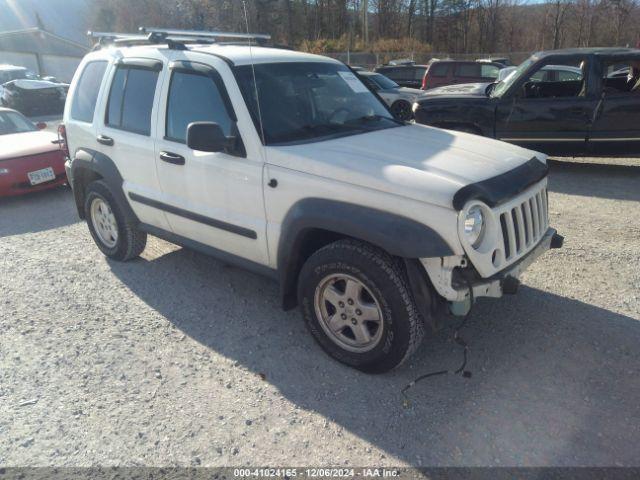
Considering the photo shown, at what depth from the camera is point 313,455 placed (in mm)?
2627

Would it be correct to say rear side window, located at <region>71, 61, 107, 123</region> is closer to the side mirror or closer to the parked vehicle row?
the side mirror

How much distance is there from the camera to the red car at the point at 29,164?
7.27 m

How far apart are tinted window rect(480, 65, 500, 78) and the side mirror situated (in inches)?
587

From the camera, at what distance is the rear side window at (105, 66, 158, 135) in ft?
13.7

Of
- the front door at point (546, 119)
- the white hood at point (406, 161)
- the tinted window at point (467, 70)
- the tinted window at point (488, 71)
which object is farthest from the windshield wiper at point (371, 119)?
the tinted window at point (488, 71)

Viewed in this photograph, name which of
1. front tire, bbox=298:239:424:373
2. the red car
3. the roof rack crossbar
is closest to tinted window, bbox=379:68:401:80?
the red car

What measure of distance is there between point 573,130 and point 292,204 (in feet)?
20.2

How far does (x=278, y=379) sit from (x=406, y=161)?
5.19ft

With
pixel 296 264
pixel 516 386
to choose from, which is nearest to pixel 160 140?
pixel 296 264

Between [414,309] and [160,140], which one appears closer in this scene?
[414,309]

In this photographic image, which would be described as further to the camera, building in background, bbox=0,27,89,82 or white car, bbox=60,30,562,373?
building in background, bbox=0,27,89,82

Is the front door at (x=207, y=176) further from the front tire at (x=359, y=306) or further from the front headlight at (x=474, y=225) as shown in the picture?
the front headlight at (x=474, y=225)

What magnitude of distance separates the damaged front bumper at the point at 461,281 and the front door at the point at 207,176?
124 centimetres

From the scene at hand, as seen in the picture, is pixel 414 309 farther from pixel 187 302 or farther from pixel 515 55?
pixel 515 55
